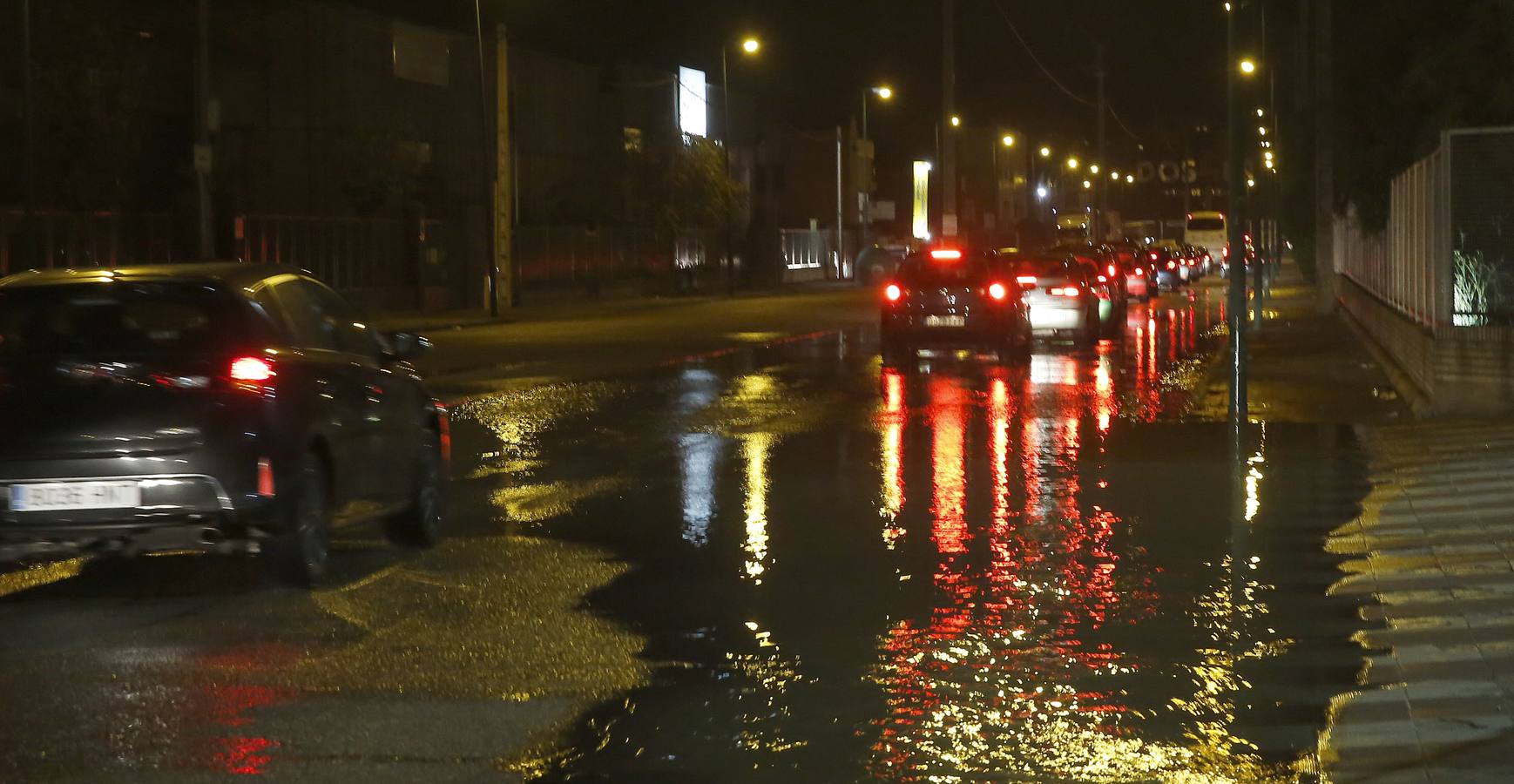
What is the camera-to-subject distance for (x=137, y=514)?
8.54 m

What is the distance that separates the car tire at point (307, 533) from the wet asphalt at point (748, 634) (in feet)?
0.42

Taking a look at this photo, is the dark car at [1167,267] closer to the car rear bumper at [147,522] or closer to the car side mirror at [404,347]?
the car side mirror at [404,347]

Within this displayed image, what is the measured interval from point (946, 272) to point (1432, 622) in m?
17.9

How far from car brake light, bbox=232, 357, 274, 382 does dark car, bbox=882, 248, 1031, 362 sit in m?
17.2

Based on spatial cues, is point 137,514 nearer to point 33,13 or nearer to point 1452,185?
point 1452,185

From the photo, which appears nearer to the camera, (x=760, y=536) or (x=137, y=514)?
(x=137, y=514)

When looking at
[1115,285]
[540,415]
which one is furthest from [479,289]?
[540,415]

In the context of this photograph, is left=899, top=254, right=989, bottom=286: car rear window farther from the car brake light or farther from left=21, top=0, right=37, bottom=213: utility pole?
the car brake light

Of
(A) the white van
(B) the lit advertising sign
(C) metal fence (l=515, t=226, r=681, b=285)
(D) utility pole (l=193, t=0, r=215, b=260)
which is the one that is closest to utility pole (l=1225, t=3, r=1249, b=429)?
(D) utility pole (l=193, t=0, r=215, b=260)

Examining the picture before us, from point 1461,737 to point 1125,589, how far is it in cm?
292

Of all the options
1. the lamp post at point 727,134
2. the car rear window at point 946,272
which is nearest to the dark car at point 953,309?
the car rear window at point 946,272

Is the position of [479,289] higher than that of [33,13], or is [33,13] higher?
[33,13]

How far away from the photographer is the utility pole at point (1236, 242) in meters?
16.6

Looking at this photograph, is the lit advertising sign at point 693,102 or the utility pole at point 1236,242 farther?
the lit advertising sign at point 693,102
